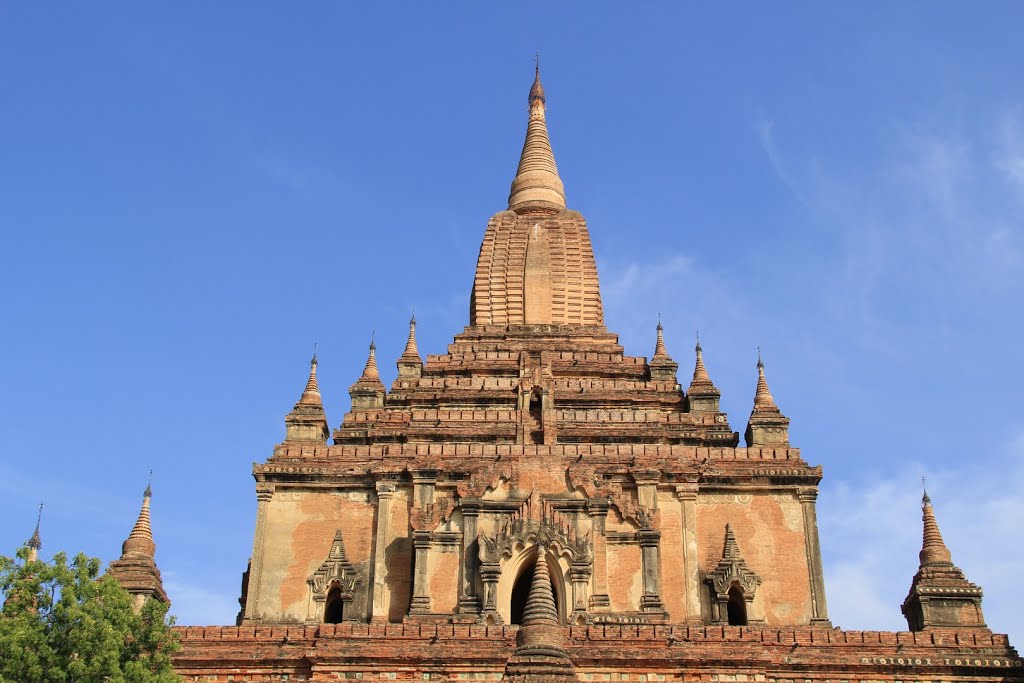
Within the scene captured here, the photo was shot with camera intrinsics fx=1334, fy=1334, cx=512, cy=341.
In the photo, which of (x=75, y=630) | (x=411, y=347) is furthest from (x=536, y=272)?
(x=75, y=630)

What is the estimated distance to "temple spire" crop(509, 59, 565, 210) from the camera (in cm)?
5838

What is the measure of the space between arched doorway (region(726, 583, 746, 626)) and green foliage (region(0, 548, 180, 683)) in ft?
55.0

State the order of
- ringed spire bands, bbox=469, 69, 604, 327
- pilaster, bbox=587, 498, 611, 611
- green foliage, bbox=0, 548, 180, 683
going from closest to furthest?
green foliage, bbox=0, 548, 180, 683
pilaster, bbox=587, 498, 611, 611
ringed spire bands, bbox=469, 69, 604, 327

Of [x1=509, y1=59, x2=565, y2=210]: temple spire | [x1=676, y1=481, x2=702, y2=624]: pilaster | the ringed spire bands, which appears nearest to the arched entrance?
[x1=676, y1=481, x2=702, y2=624]: pilaster

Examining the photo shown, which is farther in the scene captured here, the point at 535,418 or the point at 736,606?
the point at 535,418

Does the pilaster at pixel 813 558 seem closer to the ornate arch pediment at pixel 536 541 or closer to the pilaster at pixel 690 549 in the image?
the pilaster at pixel 690 549

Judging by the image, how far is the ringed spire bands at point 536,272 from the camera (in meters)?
52.4

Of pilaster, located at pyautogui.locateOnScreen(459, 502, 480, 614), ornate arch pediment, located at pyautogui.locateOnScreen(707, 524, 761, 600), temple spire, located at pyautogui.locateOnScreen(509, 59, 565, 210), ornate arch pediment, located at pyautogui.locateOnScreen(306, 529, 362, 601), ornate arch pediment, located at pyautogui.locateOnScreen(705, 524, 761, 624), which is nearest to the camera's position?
pilaster, located at pyautogui.locateOnScreen(459, 502, 480, 614)

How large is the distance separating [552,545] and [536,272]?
19.4 meters

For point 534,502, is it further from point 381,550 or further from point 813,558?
point 813,558

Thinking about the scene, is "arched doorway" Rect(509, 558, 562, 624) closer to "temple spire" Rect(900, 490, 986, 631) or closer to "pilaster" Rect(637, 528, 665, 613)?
"pilaster" Rect(637, 528, 665, 613)

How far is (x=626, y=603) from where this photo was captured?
36.3m

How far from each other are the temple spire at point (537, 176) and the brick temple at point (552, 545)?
11.8m

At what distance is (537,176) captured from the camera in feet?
195
